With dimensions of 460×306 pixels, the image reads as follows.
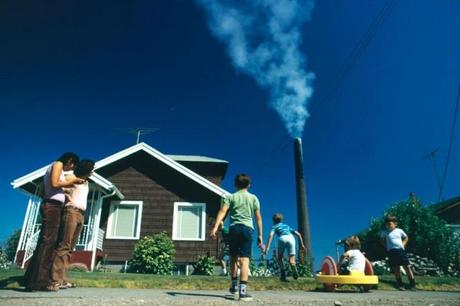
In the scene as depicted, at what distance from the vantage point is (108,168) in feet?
53.7

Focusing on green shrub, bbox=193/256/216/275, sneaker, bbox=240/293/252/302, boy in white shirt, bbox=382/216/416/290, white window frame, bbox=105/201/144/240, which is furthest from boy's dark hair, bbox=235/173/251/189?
white window frame, bbox=105/201/144/240

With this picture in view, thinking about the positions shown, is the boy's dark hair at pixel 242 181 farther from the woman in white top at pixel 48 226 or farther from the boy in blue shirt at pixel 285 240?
the boy in blue shirt at pixel 285 240

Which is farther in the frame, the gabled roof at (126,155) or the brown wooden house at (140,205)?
the brown wooden house at (140,205)

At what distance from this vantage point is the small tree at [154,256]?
43.9 ft

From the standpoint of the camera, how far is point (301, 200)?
18141mm

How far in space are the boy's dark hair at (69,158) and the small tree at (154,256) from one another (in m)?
9.38

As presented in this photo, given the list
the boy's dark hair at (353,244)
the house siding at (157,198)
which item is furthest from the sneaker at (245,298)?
the house siding at (157,198)

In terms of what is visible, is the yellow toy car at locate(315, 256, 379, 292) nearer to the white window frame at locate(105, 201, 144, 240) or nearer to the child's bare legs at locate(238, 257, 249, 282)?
the child's bare legs at locate(238, 257, 249, 282)

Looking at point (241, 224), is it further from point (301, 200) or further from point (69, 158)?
point (301, 200)

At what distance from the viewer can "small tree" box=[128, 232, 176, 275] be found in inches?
527

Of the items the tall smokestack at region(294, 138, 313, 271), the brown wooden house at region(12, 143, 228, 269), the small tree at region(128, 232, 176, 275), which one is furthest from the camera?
the tall smokestack at region(294, 138, 313, 271)

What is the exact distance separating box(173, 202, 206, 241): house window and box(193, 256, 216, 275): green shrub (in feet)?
3.96

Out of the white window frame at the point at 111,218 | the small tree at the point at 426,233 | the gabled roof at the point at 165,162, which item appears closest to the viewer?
the white window frame at the point at 111,218

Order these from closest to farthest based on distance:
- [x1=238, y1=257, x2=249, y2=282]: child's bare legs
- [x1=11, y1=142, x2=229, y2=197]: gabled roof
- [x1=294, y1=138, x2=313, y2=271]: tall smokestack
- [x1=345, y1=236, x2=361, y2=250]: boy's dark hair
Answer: [x1=238, y1=257, x2=249, y2=282]: child's bare legs
[x1=345, y1=236, x2=361, y2=250]: boy's dark hair
[x1=11, y1=142, x2=229, y2=197]: gabled roof
[x1=294, y1=138, x2=313, y2=271]: tall smokestack
